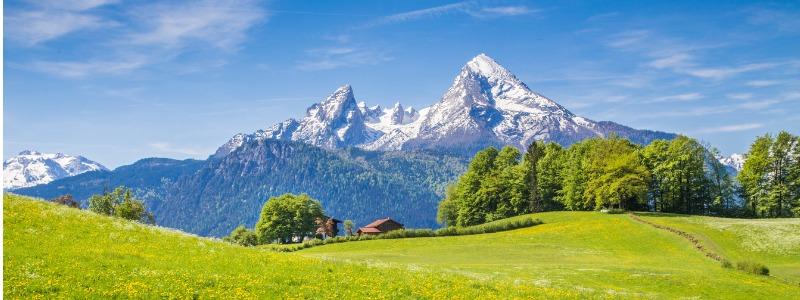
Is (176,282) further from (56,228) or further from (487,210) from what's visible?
(487,210)

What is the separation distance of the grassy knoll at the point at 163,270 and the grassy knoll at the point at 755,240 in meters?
45.2

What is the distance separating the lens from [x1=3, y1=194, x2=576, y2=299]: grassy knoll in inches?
1101

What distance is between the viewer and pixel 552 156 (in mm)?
138625

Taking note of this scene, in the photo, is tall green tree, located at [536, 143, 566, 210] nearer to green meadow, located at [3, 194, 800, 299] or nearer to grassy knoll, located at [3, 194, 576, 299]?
green meadow, located at [3, 194, 800, 299]

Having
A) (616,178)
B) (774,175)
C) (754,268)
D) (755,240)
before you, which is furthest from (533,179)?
(754,268)

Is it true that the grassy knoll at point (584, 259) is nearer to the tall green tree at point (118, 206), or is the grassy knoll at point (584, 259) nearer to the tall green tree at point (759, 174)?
the tall green tree at point (759, 174)

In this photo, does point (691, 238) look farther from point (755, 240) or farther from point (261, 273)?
point (261, 273)

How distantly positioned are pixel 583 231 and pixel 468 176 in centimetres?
5433

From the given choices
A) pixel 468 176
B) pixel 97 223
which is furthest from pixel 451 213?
pixel 97 223

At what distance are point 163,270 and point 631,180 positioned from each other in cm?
10142

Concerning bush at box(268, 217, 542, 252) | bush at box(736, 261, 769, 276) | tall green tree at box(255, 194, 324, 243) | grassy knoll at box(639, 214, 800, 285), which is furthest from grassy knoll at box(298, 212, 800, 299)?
tall green tree at box(255, 194, 324, 243)

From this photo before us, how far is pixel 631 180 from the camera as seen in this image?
114938 millimetres

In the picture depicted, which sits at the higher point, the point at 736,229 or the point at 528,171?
the point at 528,171

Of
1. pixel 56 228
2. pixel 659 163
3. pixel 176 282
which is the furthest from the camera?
pixel 659 163
